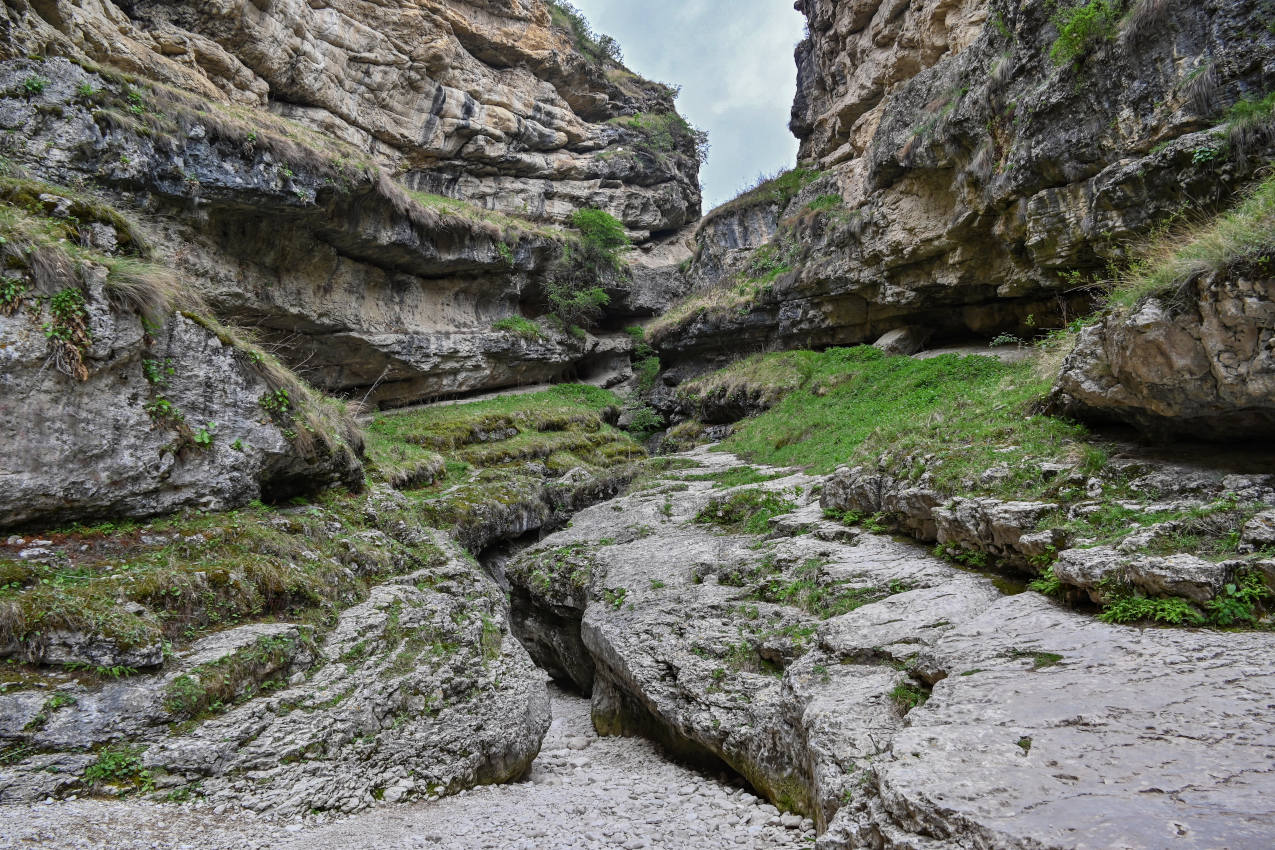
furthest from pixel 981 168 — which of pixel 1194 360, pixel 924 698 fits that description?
pixel 924 698

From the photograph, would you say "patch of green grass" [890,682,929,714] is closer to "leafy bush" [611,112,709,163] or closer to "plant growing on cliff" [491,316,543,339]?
"plant growing on cliff" [491,316,543,339]

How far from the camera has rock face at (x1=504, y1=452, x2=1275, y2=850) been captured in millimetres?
2803

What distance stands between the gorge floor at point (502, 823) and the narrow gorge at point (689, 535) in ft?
0.17

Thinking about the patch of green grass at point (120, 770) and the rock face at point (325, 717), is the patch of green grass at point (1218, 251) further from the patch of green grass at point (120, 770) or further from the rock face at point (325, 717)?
the patch of green grass at point (120, 770)

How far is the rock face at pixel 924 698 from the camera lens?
2.80 m

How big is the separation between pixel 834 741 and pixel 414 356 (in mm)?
23004

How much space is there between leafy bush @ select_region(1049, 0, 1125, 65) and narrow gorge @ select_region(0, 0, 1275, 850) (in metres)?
0.08

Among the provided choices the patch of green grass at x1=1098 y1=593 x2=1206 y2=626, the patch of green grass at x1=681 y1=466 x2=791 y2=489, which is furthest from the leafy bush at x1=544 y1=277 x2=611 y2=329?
the patch of green grass at x1=1098 y1=593 x2=1206 y2=626

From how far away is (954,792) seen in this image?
3.11 meters

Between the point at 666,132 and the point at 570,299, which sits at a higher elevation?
the point at 666,132

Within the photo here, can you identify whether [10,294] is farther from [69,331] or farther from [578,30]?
[578,30]

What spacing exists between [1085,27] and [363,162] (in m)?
20.5

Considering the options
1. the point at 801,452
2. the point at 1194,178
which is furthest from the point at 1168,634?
the point at 801,452

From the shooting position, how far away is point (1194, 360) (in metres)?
5.00
